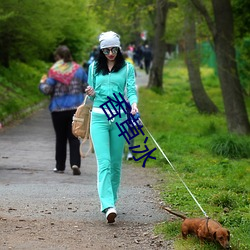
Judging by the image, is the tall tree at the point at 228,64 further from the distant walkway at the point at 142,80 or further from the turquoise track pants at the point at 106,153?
the distant walkway at the point at 142,80

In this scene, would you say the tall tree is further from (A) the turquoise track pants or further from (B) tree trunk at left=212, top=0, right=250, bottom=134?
(A) the turquoise track pants

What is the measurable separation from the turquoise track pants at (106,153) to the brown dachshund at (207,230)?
107 centimetres

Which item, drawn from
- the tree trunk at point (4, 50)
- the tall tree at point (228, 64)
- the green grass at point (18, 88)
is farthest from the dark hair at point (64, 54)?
the tree trunk at point (4, 50)

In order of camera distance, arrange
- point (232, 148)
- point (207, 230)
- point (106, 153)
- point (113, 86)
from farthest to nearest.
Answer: point (232, 148)
point (113, 86)
point (106, 153)
point (207, 230)

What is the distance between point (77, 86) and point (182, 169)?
2077mm

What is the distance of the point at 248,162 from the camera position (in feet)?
42.4

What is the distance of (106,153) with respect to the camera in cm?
762

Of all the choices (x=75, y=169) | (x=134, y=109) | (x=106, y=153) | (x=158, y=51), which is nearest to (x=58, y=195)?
(x=106, y=153)

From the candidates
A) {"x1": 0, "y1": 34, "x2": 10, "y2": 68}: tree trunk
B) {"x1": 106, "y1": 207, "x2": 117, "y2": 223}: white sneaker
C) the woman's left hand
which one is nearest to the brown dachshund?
{"x1": 106, "y1": 207, "x2": 117, "y2": 223}: white sneaker

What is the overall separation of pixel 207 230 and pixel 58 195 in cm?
323

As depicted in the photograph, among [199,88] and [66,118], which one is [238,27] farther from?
[66,118]

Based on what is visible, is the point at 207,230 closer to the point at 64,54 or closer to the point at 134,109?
the point at 134,109

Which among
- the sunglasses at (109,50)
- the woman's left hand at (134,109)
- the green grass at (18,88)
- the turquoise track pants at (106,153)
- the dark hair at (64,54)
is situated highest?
the sunglasses at (109,50)

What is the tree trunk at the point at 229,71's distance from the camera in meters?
16.3
